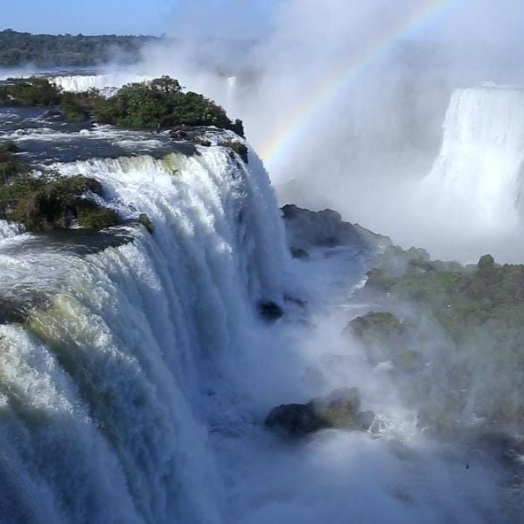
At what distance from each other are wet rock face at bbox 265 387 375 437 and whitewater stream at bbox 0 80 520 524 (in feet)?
0.86

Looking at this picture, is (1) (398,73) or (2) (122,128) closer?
(2) (122,128)

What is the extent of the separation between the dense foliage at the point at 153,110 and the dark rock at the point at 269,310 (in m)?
6.71

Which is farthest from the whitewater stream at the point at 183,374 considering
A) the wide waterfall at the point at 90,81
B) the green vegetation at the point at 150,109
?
the wide waterfall at the point at 90,81

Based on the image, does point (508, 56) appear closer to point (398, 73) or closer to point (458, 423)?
point (398, 73)

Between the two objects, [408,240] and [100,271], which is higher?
[100,271]

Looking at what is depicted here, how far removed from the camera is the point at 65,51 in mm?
69875

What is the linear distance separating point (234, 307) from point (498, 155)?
21633mm

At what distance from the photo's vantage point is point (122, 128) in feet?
71.9

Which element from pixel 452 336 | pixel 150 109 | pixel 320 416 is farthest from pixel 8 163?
pixel 452 336

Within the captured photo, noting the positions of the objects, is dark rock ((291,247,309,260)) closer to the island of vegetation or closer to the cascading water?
the island of vegetation

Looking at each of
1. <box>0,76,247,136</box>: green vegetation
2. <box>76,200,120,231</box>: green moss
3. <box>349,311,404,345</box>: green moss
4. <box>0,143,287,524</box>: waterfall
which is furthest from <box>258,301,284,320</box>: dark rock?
<box>76,200,120,231</box>: green moss

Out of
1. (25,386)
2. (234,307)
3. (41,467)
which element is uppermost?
(25,386)

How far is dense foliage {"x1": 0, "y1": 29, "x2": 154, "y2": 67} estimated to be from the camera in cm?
Answer: 5472

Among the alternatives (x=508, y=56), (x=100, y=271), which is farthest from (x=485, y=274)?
(x=508, y=56)
